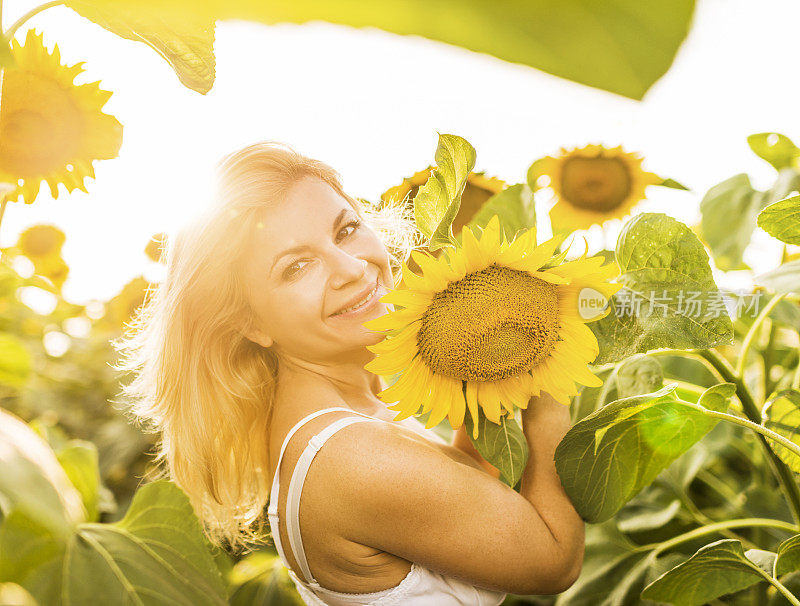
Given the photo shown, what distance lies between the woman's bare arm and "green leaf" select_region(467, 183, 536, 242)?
20cm

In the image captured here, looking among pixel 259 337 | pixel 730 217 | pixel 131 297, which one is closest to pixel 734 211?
pixel 730 217

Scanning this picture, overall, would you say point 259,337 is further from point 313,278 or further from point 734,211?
point 734,211

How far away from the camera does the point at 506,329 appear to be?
1.77 feet

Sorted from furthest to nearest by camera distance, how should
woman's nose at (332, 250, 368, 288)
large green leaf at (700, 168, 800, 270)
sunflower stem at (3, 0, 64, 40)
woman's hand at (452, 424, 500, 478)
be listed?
large green leaf at (700, 168, 800, 270) < woman's hand at (452, 424, 500, 478) < woman's nose at (332, 250, 368, 288) < sunflower stem at (3, 0, 64, 40)

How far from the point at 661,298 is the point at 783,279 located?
0.33 feet

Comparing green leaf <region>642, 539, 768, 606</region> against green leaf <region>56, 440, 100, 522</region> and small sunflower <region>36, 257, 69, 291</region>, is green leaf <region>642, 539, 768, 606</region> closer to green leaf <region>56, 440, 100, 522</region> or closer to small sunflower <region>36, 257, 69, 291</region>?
green leaf <region>56, 440, 100, 522</region>

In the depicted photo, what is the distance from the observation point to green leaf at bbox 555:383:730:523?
1.82 feet

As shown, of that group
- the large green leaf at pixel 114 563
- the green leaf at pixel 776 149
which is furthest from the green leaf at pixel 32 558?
the green leaf at pixel 776 149

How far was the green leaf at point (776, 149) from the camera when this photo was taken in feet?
3.35

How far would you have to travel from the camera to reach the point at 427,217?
561mm

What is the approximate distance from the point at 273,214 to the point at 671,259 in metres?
0.43

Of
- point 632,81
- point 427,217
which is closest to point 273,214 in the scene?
point 427,217

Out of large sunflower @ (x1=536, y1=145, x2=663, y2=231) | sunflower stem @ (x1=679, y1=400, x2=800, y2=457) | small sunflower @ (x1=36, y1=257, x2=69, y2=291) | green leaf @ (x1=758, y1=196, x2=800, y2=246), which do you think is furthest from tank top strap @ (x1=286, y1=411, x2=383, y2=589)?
small sunflower @ (x1=36, y1=257, x2=69, y2=291)

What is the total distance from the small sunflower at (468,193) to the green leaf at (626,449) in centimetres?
39
